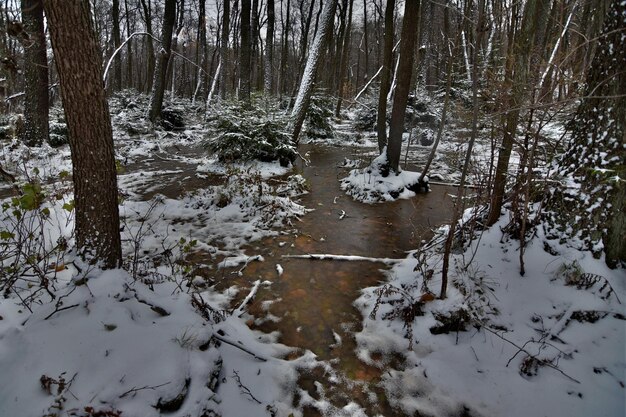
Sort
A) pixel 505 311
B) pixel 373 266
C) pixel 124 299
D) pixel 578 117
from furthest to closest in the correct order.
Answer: pixel 373 266, pixel 578 117, pixel 505 311, pixel 124 299

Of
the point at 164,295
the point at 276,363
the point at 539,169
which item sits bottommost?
the point at 276,363

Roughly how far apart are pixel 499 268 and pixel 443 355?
3.74 feet

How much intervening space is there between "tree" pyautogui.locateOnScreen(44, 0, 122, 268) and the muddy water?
144 cm

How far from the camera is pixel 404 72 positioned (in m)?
6.95

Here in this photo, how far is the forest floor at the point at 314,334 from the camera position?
1995mm

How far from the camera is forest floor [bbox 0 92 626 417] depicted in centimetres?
200

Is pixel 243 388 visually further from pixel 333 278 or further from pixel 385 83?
pixel 385 83

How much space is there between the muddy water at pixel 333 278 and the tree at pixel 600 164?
1.23m

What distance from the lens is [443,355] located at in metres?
2.70

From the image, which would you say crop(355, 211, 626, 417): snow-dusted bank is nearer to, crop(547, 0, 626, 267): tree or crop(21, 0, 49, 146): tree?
crop(547, 0, 626, 267): tree

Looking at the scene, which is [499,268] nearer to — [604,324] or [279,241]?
[604,324]

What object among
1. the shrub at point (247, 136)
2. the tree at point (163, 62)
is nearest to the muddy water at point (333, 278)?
the shrub at point (247, 136)

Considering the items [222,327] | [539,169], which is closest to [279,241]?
[222,327]

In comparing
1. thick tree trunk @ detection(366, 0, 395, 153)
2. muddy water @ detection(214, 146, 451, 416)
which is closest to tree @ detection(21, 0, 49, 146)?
muddy water @ detection(214, 146, 451, 416)
